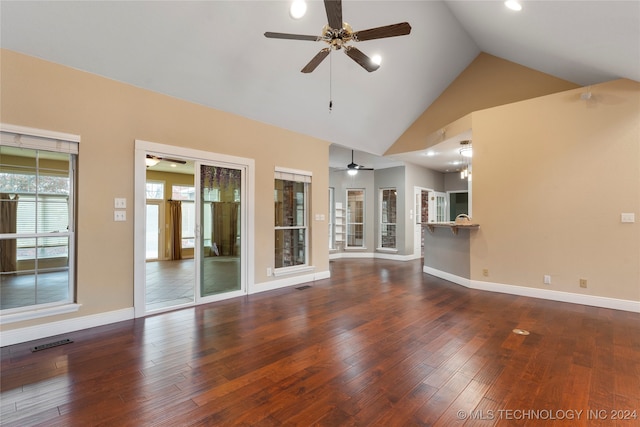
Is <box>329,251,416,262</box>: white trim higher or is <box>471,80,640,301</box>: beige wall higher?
<box>471,80,640,301</box>: beige wall

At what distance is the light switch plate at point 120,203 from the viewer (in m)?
3.46

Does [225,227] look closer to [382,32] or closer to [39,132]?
[39,132]

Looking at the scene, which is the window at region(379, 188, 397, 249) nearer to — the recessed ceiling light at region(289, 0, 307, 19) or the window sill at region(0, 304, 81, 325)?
the recessed ceiling light at region(289, 0, 307, 19)

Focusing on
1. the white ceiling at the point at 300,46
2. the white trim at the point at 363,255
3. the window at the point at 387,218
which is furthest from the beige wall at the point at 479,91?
the white trim at the point at 363,255

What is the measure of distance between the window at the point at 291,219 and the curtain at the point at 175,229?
17.3ft

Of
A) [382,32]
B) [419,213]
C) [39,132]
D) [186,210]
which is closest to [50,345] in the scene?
[39,132]

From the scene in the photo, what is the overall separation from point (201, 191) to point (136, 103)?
134 centimetres

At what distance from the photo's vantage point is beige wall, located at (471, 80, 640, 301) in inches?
155

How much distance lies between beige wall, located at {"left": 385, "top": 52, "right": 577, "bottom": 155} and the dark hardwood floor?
3847mm

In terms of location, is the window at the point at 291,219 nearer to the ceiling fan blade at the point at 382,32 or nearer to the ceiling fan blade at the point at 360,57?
the ceiling fan blade at the point at 360,57

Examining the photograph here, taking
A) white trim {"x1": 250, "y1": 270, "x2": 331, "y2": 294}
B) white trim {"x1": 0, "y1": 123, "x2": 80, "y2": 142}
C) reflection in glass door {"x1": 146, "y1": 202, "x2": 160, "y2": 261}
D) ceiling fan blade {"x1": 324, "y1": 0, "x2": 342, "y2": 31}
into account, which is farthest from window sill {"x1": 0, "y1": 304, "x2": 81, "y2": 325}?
reflection in glass door {"x1": 146, "y1": 202, "x2": 160, "y2": 261}

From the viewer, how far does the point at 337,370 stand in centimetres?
237

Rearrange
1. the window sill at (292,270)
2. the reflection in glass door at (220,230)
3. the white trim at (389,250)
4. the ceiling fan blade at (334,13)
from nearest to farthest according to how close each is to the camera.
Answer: the ceiling fan blade at (334,13) < the reflection in glass door at (220,230) < the window sill at (292,270) < the white trim at (389,250)

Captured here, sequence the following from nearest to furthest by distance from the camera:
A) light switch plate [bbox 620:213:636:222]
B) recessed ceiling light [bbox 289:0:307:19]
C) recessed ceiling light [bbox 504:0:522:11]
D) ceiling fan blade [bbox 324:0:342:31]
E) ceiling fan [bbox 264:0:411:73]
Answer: ceiling fan blade [bbox 324:0:342:31]
ceiling fan [bbox 264:0:411:73]
recessed ceiling light [bbox 289:0:307:19]
recessed ceiling light [bbox 504:0:522:11]
light switch plate [bbox 620:213:636:222]
